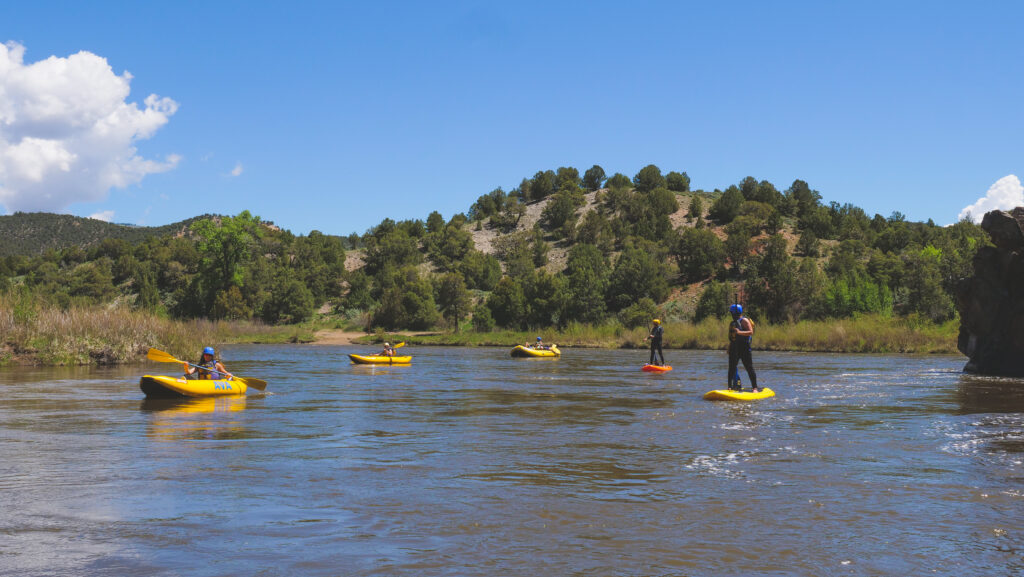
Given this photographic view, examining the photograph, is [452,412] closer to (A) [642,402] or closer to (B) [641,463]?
(A) [642,402]

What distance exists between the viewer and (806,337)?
4888cm

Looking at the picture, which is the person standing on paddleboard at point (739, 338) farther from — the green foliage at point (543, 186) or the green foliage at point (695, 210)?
the green foliage at point (543, 186)

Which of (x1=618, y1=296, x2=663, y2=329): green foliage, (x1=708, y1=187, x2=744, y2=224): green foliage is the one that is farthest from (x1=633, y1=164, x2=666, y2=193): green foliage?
(x1=618, y1=296, x2=663, y2=329): green foliage

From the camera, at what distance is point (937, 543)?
6707 mm

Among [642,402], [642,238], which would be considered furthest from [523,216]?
[642,402]

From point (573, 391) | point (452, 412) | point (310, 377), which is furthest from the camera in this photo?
point (310, 377)

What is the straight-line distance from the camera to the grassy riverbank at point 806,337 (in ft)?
147

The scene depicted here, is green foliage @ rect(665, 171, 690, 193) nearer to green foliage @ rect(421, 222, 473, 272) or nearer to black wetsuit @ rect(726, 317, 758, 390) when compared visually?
green foliage @ rect(421, 222, 473, 272)

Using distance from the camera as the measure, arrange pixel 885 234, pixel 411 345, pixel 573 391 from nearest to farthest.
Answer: pixel 573 391 < pixel 411 345 < pixel 885 234

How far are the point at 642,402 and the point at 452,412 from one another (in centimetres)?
472

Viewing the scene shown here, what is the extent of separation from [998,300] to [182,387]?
2690cm

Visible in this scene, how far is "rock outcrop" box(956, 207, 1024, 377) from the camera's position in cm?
2730

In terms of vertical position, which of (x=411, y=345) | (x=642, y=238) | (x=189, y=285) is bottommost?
(x=411, y=345)

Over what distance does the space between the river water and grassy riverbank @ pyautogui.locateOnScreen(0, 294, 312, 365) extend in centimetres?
1115
